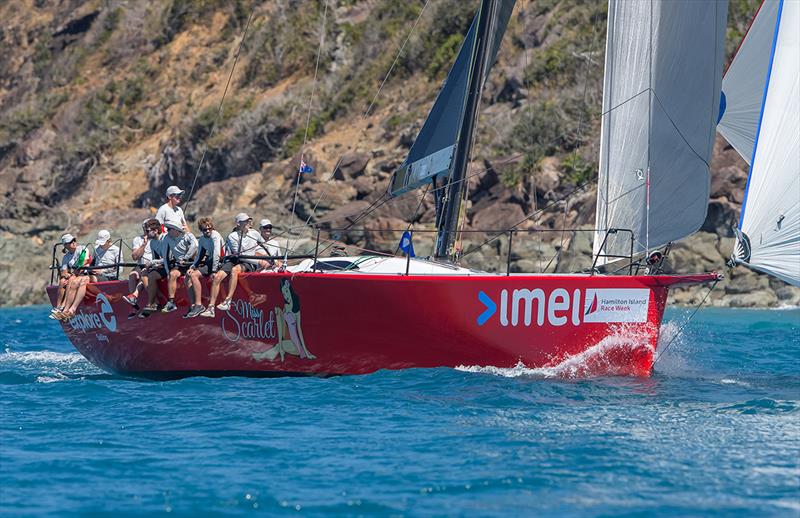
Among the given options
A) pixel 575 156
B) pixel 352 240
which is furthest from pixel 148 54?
pixel 575 156

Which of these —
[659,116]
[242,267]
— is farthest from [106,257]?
[659,116]

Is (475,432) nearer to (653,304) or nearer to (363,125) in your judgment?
(653,304)

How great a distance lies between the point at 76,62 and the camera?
4997cm

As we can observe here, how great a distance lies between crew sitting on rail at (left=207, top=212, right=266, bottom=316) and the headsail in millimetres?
2143

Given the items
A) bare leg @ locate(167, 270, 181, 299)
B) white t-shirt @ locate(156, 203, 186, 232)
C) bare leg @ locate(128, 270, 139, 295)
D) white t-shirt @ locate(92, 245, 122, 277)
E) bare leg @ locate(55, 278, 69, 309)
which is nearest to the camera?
white t-shirt @ locate(156, 203, 186, 232)

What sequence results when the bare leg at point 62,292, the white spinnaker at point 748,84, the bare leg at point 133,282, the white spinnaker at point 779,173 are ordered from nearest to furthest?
the white spinnaker at point 779,173, the white spinnaker at point 748,84, the bare leg at point 133,282, the bare leg at point 62,292

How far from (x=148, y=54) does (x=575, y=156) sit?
982 inches

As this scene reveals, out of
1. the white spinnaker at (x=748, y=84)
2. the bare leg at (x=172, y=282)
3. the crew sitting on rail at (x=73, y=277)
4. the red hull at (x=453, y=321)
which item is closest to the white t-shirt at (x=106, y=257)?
the crew sitting on rail at (x=73, y=277)

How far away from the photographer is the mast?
13563mm

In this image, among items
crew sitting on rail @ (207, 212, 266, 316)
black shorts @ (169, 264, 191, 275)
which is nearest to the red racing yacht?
crew sitting on rail @ (207, 212, 266, 316)

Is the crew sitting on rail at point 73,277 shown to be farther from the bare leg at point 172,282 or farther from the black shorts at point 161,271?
the bare leg at point 172,282

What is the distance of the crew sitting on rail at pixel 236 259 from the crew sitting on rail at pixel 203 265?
4.1 inches

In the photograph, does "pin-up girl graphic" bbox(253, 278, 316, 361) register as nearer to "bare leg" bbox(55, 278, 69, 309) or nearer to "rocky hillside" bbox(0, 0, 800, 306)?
"bare leg" bbox(55, 278, 69, 309)

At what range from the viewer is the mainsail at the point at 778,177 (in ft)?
31.6
